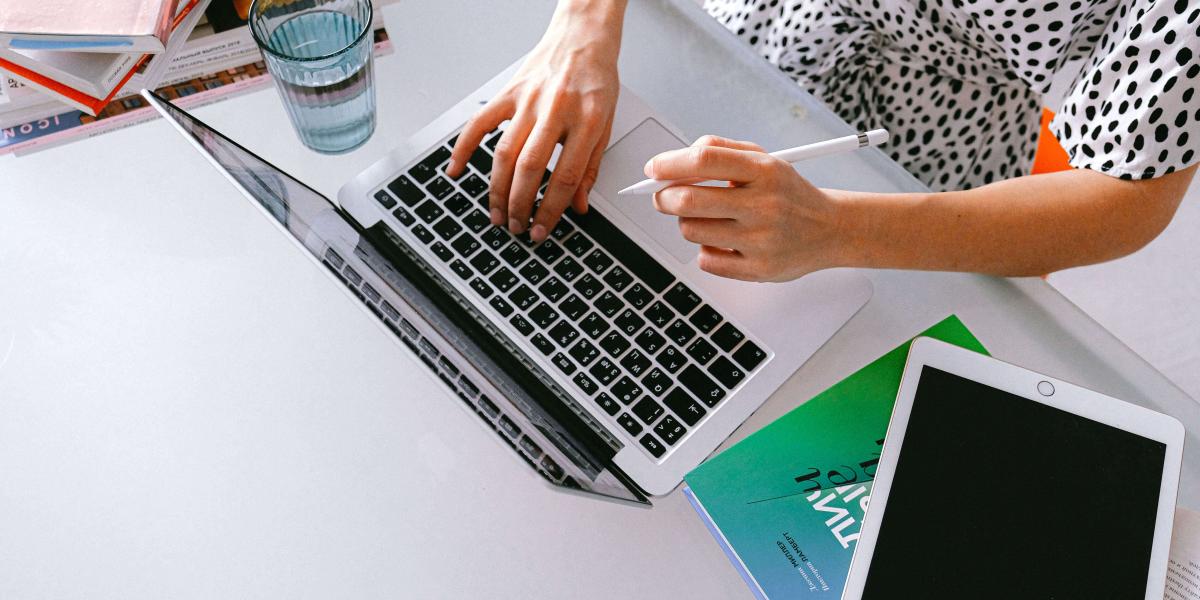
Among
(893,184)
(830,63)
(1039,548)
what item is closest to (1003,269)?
(893,184)

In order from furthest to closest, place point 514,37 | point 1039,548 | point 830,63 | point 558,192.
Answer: point 830,63 < point 514,37 < point 558,192 < point 1039,548

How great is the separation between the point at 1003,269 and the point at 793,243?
0.20m

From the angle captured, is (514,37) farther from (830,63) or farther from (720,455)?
(720,455)

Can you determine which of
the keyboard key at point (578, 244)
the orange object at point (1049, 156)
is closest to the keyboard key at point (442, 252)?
the keyboard key at point (578, 244)

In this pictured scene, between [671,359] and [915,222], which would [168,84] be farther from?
[915,222]

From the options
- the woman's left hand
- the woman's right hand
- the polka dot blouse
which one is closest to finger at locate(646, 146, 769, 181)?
the woman's left hand

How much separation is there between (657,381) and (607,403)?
0.05 m

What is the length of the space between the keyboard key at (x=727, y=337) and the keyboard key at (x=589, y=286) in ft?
0.35

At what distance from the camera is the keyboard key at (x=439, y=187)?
790 mm

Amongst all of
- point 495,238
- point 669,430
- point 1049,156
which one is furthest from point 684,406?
point 1049,156

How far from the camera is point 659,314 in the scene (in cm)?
74

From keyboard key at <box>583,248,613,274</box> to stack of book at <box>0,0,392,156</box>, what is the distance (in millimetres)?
336

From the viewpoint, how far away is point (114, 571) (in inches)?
26.5

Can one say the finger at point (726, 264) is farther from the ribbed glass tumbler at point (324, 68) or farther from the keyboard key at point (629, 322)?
the ribbed glass tumbler at point (324, 68)
